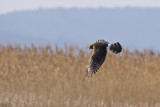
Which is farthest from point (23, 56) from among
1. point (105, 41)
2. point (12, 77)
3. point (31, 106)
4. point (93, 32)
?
point (93, 32)

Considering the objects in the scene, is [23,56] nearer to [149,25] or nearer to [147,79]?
[147,79]

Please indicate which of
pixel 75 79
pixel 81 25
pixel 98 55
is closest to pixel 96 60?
pixel 98 55

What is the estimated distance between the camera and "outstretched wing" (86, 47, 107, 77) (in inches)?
94.2

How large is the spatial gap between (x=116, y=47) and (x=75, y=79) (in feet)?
28.7

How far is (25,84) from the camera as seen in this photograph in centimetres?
1144

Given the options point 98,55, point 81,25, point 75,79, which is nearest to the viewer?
point 98,55

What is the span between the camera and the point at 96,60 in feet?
7.88

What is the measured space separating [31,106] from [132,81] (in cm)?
328

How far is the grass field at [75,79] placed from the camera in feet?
33.8

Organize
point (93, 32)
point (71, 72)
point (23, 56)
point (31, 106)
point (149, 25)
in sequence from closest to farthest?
point (31, 106) < point (71, 72) < point (23, 56) < point (149, 25) < point (93, 32)


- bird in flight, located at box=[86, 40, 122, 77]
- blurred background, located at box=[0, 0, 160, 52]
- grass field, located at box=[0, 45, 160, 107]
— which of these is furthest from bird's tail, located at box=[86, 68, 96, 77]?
blurred background, located at box=[0, 0, 160, 52]

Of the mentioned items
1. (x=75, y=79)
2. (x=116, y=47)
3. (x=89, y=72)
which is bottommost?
(x=75, y=79)

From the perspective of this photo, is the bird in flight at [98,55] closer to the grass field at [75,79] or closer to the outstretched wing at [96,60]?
the outstretched wing at [96,60]

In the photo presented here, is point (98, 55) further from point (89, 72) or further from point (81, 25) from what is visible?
point (81, 25)
